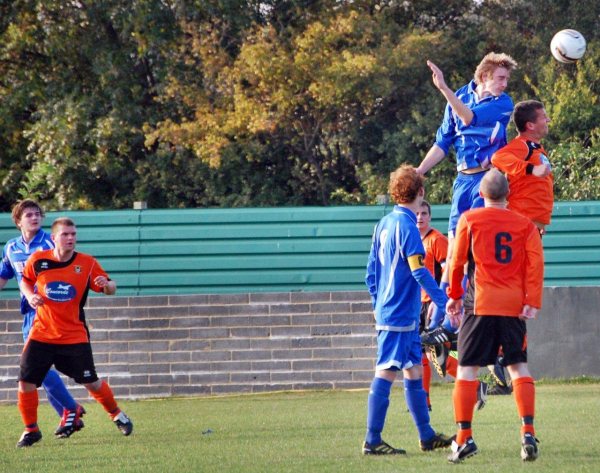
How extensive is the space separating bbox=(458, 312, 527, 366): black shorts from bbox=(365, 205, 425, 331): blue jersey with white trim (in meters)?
0.65

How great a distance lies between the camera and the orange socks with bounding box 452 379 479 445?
742 cm

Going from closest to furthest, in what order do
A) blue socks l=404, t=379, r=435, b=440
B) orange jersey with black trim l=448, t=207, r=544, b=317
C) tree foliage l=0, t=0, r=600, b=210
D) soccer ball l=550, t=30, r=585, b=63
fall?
orange jersey with black trim l=448, t=207, r=544, b=317, blue socks l=404, t=379, r=435, b=440, soccer ball l=550, t=30, r=585, b=63, tree foliage l=0, t=0, r=600, b=210

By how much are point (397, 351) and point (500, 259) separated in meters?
0.99

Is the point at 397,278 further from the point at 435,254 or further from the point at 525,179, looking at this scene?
the point at 435,254

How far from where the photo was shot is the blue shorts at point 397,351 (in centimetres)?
808

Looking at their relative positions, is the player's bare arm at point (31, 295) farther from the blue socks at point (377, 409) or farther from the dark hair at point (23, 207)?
the blue socks at point (377, 409)

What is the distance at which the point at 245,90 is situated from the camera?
968 inches

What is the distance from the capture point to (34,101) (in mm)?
25875

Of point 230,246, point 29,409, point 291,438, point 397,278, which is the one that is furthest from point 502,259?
point 230,246

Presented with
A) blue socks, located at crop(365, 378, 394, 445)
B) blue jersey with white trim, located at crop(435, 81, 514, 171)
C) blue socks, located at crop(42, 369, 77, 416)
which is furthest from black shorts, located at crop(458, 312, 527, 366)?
blue socks, located at crop(42, 369, 77, 416)

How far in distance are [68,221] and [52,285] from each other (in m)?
0.54

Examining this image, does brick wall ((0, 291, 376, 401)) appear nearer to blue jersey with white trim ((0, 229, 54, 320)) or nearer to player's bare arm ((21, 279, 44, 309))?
blue jersey with white trim ((0, 229, 54, 320))

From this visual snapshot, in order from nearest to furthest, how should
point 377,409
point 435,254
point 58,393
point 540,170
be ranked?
point 377,409 < point 540,170 < point 58,393 < point 435,254

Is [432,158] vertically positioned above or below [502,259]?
above
